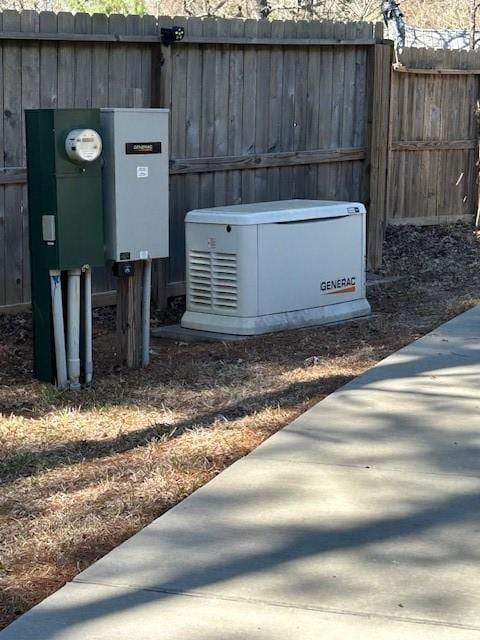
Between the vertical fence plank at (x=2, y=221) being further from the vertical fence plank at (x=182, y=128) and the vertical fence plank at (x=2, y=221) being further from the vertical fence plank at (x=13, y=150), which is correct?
the vertical fence plank at (x=182, y=128)

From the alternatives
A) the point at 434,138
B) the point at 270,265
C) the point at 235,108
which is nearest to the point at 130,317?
the point at 270,265

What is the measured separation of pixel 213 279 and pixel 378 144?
3.57m

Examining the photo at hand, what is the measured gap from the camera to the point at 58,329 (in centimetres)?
721

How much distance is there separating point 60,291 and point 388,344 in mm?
2671

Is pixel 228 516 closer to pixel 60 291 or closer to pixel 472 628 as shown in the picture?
pixel 472 628

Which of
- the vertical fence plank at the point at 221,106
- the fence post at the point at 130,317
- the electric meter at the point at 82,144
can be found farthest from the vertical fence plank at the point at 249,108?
the electric meter at the point at 82,144

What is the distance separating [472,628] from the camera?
3.86 meters

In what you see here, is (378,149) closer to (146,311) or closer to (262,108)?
(262,108)

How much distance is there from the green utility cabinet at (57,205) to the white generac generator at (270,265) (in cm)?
169

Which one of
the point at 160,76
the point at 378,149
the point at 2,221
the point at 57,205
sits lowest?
the point at 2,221

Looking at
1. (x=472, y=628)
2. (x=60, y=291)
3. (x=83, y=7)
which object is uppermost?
(x=83, y=7)

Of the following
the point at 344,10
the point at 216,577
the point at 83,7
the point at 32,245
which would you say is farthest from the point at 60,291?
the point at 344,10

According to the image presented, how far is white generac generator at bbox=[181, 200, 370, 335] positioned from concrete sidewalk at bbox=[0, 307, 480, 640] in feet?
8.02

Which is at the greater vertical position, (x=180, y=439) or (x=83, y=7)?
(x=83, y=7)
